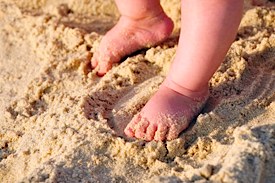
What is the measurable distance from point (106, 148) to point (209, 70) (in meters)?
0.37

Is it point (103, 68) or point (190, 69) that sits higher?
point (190, 69)

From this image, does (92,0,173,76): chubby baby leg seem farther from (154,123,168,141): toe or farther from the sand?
(154,123,168,141): toe

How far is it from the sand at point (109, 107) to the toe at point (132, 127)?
0.9 inches

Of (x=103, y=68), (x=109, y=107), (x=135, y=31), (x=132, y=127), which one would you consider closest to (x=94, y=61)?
(x=103, y=68)

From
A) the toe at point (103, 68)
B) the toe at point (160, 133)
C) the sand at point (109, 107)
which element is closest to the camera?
the sand at point (109, 107)

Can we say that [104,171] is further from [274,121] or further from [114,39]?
[114,39]

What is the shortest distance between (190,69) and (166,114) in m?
0.15

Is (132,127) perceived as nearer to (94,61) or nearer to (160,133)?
(160,133)

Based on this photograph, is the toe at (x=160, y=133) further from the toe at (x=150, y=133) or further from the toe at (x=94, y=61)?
the toe at (x=94, y=61)

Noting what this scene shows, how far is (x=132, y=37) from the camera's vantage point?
6.94ft

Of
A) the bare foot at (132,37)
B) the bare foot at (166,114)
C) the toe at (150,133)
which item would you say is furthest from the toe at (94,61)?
the toe at (150,133)

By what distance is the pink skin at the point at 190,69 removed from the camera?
1658 millimetres

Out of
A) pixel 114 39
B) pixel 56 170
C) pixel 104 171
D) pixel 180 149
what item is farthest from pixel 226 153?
pixel 114 39

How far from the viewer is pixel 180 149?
1.60 m
